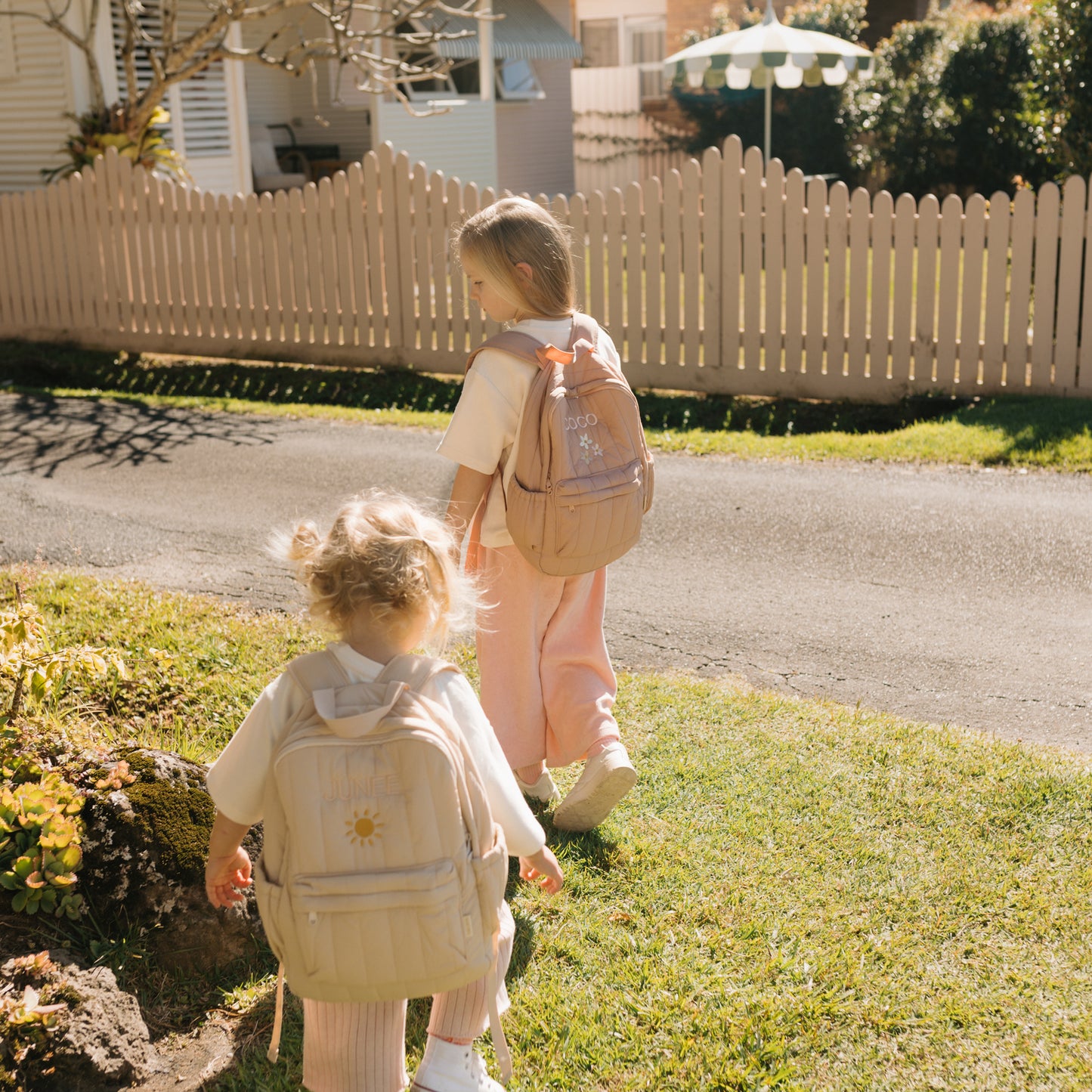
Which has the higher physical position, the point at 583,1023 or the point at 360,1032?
the point at 360,1032

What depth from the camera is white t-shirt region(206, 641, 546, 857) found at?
2254 mm

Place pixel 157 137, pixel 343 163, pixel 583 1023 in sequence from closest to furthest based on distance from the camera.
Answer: pixel 583 1023 → pixel 157 137 → pixel 343 163

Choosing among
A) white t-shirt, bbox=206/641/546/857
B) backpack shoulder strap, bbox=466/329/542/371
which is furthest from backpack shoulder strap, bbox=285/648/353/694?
backpack shoulder strap, bbox=466/329/542/371

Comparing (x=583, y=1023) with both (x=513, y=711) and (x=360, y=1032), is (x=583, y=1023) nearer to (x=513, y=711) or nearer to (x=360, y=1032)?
(x=360, y=1032)

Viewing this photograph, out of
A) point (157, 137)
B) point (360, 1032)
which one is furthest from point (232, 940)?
point (157, 137)

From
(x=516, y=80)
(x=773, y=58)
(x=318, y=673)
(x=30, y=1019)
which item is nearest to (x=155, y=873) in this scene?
(x=30, y=1019)

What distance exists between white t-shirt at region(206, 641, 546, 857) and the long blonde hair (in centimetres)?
125

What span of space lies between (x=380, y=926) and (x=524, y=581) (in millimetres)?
1462

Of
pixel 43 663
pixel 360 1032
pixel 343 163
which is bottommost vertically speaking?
pixel 360 1032

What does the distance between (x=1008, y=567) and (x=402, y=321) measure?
6140mm

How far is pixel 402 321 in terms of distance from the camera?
10.9m

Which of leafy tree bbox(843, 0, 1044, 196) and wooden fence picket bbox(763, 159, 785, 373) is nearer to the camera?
wooden fence picket bbox(763, 159, 785, 373)

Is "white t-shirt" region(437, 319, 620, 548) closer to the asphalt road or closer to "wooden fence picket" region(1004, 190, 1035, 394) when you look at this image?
the asphalt road

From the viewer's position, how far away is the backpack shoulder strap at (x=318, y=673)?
224 centimetres
